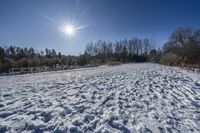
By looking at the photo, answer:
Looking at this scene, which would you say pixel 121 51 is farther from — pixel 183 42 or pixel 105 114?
pixel 105 114

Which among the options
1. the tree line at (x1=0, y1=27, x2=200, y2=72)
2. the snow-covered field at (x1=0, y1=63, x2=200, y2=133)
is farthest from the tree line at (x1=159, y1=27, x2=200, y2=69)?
the snow-covered field at (x1=0, y1=63, x2=200, y2=133)

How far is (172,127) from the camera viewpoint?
3.39 metres

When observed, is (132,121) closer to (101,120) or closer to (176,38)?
(101,120)

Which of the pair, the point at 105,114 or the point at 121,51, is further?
the point at 121,51

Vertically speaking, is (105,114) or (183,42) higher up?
(183,42)

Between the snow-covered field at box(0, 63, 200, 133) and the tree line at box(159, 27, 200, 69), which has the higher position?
the tree line at box(159, 27, 200, 69)

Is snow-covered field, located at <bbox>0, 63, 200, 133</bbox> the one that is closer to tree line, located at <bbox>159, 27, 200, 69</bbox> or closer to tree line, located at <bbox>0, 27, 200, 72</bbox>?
tree line, located at <bbox>0, 27, 200, 72</bbox>

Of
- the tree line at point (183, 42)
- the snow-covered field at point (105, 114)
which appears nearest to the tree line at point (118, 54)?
the tree line at point (183, 42)

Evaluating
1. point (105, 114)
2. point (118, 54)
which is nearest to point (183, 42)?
point (118, 54)

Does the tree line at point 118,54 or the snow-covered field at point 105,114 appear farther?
the tree line at point 118,54

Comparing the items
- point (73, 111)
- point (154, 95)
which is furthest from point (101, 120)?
point (154, 95)

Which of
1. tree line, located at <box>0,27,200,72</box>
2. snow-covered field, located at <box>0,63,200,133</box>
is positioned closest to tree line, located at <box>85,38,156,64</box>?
tree line, located at <box>0,27,200,72</box>

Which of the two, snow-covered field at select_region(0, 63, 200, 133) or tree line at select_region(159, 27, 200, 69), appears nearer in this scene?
snow-covered field at select_region(0, 63, 200, 133)

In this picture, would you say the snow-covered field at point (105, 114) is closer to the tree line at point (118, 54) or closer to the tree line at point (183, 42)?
the tree line at point (118, 54)
